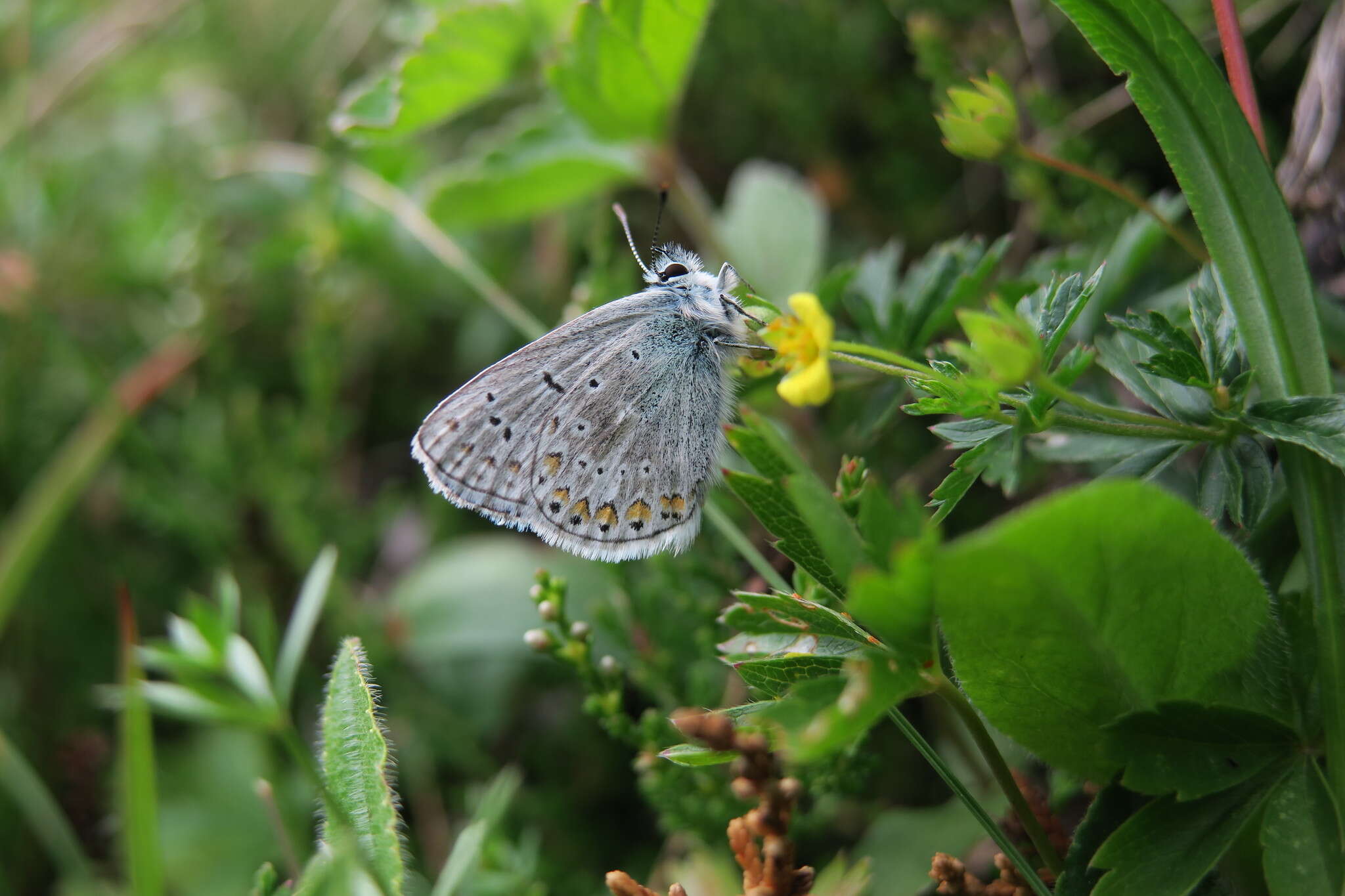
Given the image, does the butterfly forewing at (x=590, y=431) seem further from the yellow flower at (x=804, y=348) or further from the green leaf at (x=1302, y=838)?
the green leaf at (x=1302, y=838)

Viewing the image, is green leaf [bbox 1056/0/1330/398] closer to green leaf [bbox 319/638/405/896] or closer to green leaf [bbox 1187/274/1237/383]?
green leaf [bbox 1187/274/1237/383]

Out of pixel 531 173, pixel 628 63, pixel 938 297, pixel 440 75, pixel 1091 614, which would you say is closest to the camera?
pixel 1091 614

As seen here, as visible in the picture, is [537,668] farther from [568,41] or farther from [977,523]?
[568,41]

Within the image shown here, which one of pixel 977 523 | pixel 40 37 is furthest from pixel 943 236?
pixel 40 37

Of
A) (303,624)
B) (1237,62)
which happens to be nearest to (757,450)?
(1237,62)

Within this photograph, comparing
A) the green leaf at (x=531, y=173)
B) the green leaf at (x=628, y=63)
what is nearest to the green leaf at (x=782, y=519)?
the green leaf at (x=628, y=63)

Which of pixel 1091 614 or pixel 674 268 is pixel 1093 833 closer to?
pixel 1091 614
